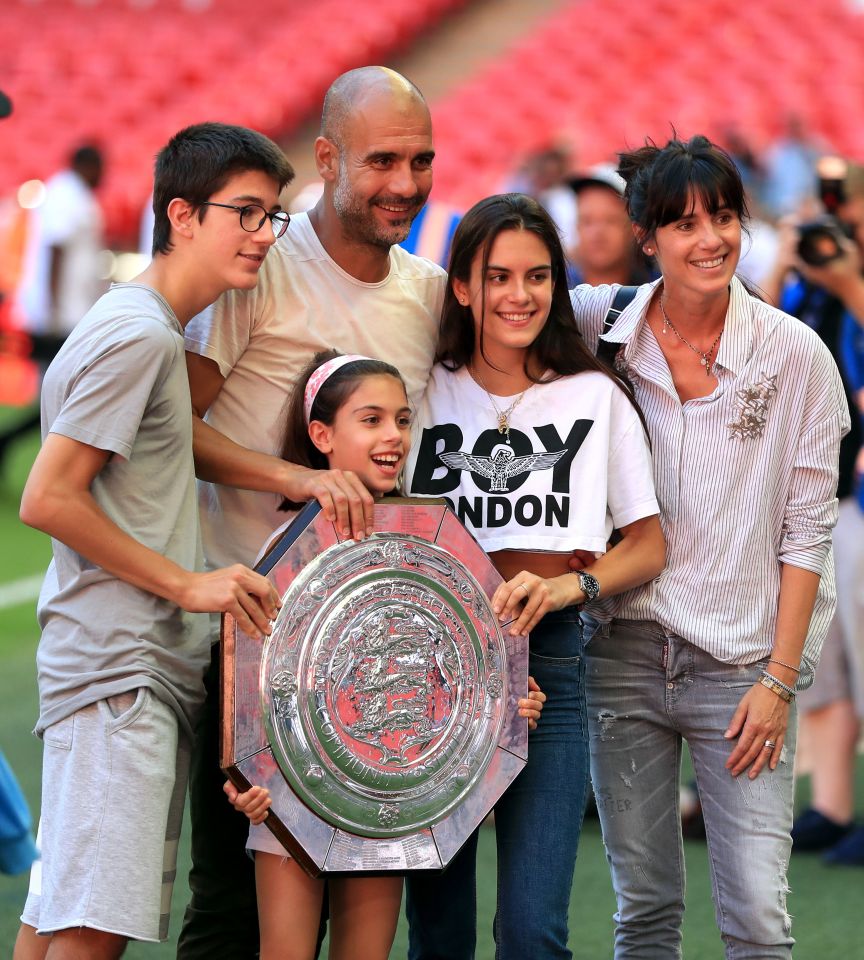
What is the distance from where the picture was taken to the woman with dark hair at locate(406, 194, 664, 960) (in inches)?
103

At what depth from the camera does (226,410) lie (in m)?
2.89

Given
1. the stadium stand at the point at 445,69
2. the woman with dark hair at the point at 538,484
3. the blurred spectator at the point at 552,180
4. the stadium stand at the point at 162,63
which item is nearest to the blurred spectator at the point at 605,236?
the woman with dark hair at the point at 538,484

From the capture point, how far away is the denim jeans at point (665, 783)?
270 centimetres

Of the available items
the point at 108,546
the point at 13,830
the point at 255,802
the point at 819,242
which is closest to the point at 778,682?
the point at 255,802

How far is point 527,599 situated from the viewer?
2.61 m

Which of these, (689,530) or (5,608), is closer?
(689,530)

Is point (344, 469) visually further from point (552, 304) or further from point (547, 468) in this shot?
point (552, 304)

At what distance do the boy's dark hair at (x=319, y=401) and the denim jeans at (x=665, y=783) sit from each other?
0.66 metres

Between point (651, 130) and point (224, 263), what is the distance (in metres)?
14.4

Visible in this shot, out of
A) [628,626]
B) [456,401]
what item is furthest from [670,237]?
[628,626]

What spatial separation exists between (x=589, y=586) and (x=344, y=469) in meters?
0.49

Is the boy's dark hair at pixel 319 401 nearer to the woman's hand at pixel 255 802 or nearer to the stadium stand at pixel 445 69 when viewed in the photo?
the woman's hand at pixel 255 802

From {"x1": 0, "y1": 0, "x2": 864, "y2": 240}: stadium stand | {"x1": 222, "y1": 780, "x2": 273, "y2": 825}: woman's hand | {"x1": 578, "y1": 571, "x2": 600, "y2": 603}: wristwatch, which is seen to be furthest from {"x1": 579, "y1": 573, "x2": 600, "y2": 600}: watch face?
{"x1": 0, "y1": 0, "x2": 864, "y2": 240}: stadium stand

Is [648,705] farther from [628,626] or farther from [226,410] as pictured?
[226,410]
